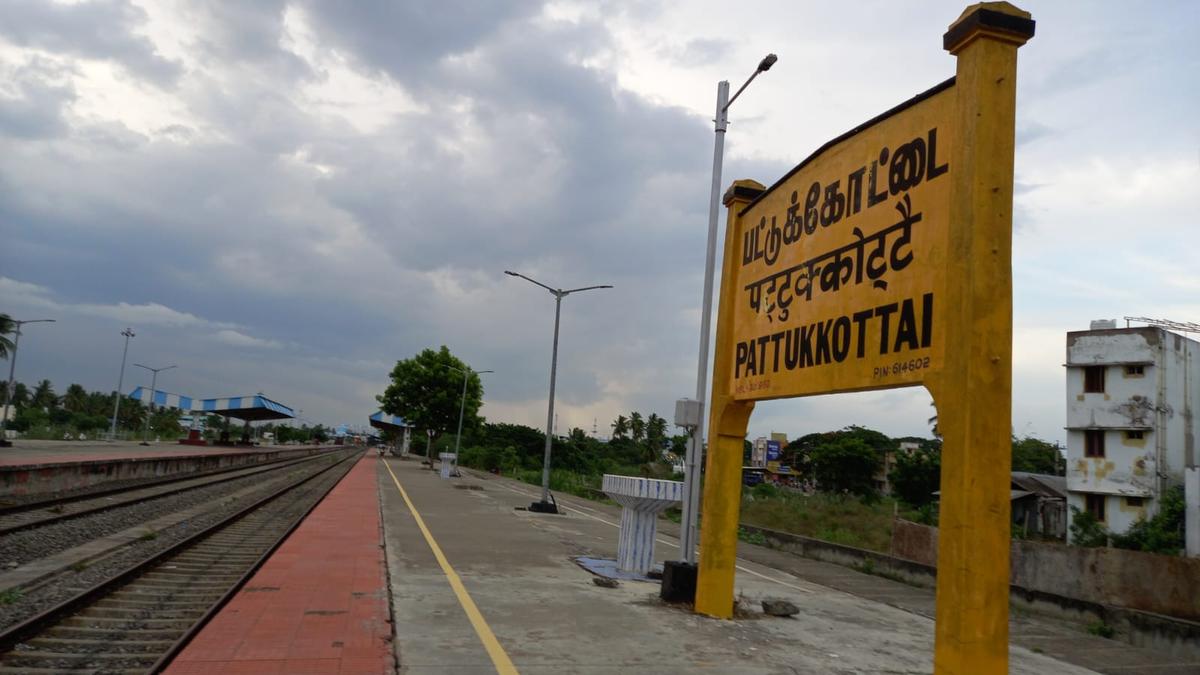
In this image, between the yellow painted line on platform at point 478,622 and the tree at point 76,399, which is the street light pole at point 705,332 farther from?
the tree at point 76,399

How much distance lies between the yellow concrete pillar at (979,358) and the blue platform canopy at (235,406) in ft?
215

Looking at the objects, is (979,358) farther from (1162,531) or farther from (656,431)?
(656,431)

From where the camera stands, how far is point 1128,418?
102 feet

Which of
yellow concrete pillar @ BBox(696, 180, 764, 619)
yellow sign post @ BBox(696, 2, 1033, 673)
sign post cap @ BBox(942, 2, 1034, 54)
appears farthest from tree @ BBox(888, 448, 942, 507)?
sign post cap @ BBox(942, 2, 1034, 54)

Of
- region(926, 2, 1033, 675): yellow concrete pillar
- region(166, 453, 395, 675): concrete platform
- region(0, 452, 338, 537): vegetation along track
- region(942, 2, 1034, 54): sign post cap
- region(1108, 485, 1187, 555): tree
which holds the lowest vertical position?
region(0, 452, 338, 537): vegetation along track

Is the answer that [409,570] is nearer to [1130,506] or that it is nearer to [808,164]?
[808,164]

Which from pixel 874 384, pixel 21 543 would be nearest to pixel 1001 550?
pixel 874 384

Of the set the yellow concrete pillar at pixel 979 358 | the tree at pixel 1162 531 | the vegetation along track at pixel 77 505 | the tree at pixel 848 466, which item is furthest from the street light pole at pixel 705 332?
the tree at pixel 848 466

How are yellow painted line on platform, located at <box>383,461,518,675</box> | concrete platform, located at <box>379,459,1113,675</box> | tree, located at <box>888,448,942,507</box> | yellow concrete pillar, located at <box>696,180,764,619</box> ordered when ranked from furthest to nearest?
1. tree, located at <box>888,448,942,507</box>
2. yellow concrete pillar, located at <box>696,180,764,619</box>
3. concrete platform, located at <box>379,459,1113,675</box>
4. yellow painted line on platform, located at <box>383,461,518,675</box>

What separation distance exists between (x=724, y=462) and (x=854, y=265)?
2.98 m

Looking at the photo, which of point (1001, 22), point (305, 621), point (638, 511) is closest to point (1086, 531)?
point (638, 511)

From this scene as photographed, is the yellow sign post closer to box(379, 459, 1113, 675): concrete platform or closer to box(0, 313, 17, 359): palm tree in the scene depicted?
box(379, 459, 1113, 675): concrete platform

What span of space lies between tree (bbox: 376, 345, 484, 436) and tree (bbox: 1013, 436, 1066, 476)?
143 ft

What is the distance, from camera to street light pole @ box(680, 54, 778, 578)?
9461mm
